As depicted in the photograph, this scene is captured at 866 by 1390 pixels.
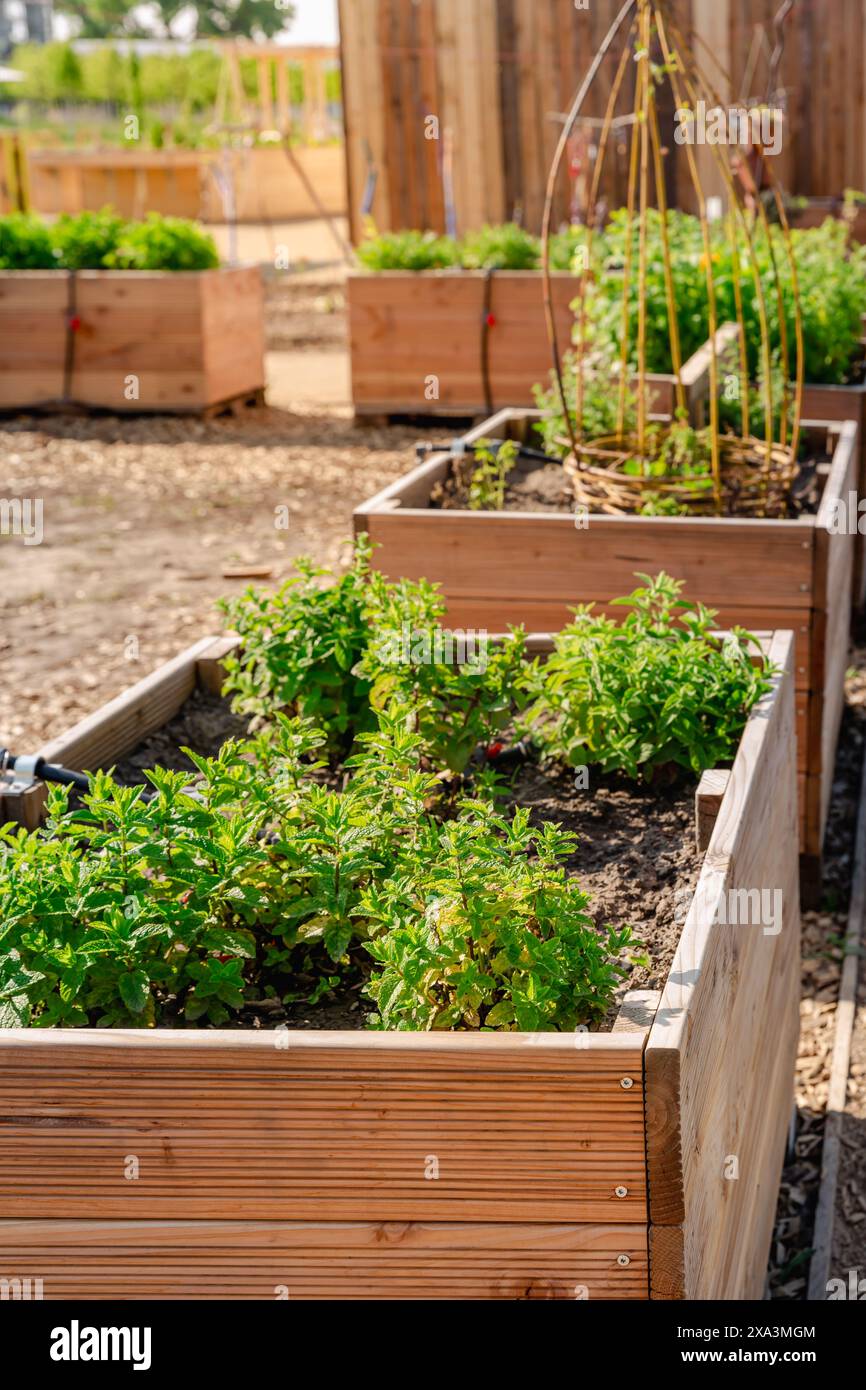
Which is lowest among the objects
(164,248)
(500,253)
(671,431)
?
(671,431)

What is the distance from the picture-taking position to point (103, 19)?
2287 inches

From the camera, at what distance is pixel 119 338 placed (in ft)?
33.9

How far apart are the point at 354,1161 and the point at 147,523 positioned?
21.8ft

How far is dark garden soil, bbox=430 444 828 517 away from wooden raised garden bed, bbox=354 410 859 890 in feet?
1.52

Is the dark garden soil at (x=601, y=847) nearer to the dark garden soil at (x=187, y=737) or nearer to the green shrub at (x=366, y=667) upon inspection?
the dark garden soil at (x=187, y=737)

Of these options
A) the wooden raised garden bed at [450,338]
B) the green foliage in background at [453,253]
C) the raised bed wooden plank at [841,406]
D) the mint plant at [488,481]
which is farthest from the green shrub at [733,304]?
the green foliage in background at [453,253]

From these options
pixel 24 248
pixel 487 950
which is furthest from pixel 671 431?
pixel 24 248

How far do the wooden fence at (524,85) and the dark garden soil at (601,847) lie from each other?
11155 mm

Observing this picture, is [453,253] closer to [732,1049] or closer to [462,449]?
[462,449]

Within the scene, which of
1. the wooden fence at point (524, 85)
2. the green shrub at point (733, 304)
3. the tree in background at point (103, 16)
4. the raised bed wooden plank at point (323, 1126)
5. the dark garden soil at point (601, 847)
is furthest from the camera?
the tree in background at point (103, 16)

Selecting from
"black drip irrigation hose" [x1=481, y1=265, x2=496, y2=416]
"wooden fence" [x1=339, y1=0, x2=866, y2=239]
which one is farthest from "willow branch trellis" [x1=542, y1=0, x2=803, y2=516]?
"wooden fence" [x1=339, y1=0, x2=866, y2=239]

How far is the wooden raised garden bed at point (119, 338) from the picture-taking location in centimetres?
1019

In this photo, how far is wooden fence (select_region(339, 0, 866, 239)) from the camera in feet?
45.0
